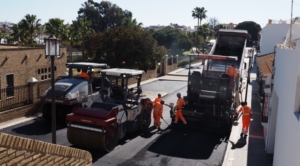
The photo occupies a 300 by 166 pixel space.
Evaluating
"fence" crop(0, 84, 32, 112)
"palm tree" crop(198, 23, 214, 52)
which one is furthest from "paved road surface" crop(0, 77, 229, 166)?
"palm tree" crop(198, 23, 214, 52)

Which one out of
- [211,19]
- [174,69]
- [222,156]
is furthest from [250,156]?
[211,19]

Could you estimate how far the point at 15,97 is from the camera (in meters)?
16.2

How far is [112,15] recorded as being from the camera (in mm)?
75375

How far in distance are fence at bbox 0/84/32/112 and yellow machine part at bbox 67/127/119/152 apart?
5806mm

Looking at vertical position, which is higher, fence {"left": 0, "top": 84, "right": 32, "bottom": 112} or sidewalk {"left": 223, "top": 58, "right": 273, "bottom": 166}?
fence {"left": 0, "top": 84, "right": 32, "bottom": 112}

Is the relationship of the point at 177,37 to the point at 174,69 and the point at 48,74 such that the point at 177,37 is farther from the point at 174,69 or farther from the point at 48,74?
the point at 48,74

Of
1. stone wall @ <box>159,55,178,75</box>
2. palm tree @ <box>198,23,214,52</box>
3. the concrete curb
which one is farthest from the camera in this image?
palm tree @ <box>198,23,214,52</box>

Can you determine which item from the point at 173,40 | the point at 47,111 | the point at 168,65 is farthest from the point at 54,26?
the point at 173,40

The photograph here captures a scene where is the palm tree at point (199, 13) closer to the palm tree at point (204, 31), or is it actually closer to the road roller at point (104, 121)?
the palm tree at point (204, 31)

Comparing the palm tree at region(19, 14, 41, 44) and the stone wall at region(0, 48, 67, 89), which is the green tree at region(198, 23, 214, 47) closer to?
the palm tree at region(19, 14, 41, 44)

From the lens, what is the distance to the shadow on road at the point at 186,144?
472 inches

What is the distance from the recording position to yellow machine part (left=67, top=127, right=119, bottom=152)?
36.6 ft

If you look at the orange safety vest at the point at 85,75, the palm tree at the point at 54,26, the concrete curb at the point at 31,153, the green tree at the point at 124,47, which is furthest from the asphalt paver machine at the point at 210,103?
the palm tree at the point at 54,26

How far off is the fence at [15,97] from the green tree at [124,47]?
954cm
